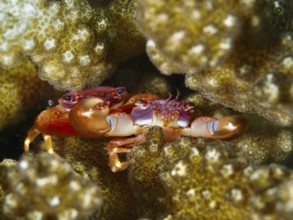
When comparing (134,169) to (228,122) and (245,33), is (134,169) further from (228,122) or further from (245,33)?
(245,33)

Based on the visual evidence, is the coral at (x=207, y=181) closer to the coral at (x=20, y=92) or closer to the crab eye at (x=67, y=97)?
the crab eye at (x=67, y=97)

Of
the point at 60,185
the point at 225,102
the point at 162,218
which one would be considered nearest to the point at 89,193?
the point at 60,185

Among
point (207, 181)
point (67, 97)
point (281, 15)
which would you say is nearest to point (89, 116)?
point (67, 97)

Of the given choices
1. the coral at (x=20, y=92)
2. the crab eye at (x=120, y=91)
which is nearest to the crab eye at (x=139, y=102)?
the crab eye at (x=120, y=91)

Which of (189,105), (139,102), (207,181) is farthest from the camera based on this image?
(139,102)

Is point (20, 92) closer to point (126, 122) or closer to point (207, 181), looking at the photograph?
point (126, 122)

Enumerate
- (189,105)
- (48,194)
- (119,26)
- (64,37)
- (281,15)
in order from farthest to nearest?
(189,105), (119,26), (64,37), (281,15), (48,194)

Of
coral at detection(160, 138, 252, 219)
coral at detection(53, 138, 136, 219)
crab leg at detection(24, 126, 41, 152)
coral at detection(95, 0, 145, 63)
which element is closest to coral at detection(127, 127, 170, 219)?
coral at detection(53, 138, 136, 219)
